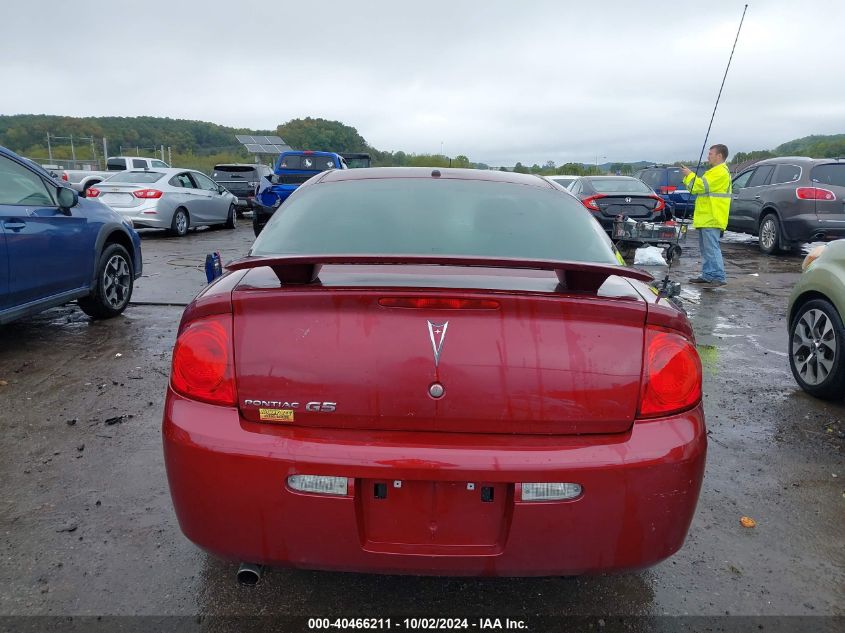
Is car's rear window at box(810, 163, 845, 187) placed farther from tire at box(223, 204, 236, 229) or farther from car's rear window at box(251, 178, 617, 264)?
tire at box(223, 204, 236, 229)

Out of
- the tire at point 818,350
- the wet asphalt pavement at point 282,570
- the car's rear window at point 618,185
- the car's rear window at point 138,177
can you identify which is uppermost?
the car's rear window at point 138,177

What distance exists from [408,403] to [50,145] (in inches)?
1624

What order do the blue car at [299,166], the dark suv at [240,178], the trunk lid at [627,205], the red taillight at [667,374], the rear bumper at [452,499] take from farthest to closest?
the dark suv at [240,178] < the blue car at [299,166] < the trunk lid at [627,205] < the red taillight at [667,374] < the rear bumper at [452,499]

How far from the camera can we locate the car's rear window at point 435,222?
262cm

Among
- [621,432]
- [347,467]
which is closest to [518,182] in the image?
[621,432]

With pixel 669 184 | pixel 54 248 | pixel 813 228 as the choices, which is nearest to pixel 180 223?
pixel 54 248

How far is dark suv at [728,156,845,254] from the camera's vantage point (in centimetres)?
1052

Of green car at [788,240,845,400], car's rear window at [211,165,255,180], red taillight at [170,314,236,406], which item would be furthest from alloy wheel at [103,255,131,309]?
car's rear window at [211,165,255,180]

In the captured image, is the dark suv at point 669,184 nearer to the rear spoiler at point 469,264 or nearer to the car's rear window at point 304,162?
the car's rear window at point 304,162

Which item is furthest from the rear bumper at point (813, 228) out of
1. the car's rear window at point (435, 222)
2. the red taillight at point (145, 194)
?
the red taillight at point (145, 194)

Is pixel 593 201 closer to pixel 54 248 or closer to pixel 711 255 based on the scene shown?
pixel 711 255

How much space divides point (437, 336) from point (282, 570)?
1.32 meters

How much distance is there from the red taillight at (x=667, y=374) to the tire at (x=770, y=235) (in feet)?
35.9

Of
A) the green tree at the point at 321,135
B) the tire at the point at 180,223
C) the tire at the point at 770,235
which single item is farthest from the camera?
the green tree at the point at 321,135
